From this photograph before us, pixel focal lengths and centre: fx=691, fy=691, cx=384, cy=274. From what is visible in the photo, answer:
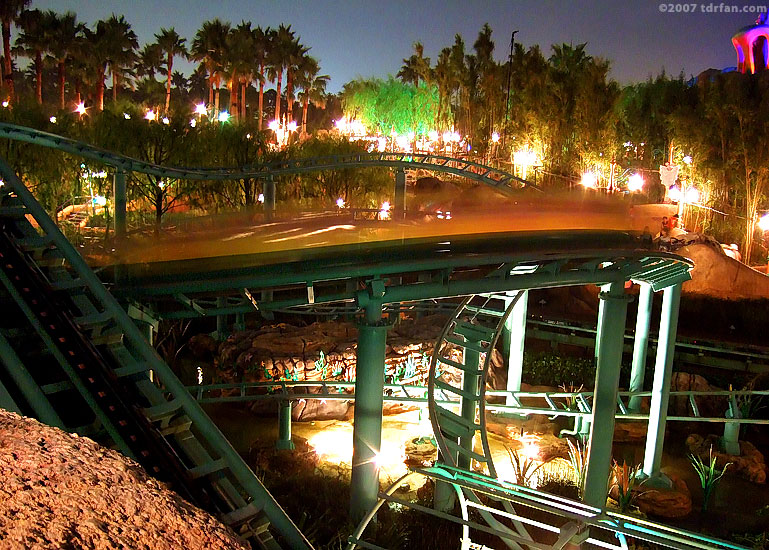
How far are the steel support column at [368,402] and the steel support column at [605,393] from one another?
147 inches

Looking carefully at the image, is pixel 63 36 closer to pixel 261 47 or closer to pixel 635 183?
pixel 261 47

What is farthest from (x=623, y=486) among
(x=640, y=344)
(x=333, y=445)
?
(x=333, y=445)

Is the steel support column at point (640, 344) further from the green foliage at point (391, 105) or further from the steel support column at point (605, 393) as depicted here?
the green foliage at point (391, 105)

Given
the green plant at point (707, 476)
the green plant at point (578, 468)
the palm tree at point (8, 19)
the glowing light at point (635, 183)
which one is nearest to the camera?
the green plant at point (578, 468)

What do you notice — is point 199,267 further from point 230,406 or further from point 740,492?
point 740,492

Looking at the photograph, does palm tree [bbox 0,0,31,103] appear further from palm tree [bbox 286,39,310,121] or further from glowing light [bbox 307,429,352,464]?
glowing light [bbox 307,429,352,464]

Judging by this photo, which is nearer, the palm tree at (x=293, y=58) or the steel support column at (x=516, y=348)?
the steel support column at (x=516, y=348)

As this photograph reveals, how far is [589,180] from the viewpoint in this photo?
41.6m

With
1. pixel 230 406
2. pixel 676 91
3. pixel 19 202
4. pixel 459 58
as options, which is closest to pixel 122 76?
pixel 459 58

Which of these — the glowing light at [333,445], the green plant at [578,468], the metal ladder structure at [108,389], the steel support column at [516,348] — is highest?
the metal ladder structure at [108,389]

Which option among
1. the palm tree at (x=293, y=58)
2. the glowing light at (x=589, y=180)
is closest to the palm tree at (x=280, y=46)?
the palm tree at (x=293, y=58)

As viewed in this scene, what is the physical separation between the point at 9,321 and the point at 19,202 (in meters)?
2.45

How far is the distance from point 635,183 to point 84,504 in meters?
42.4

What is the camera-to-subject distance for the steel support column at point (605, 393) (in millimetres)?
11289
